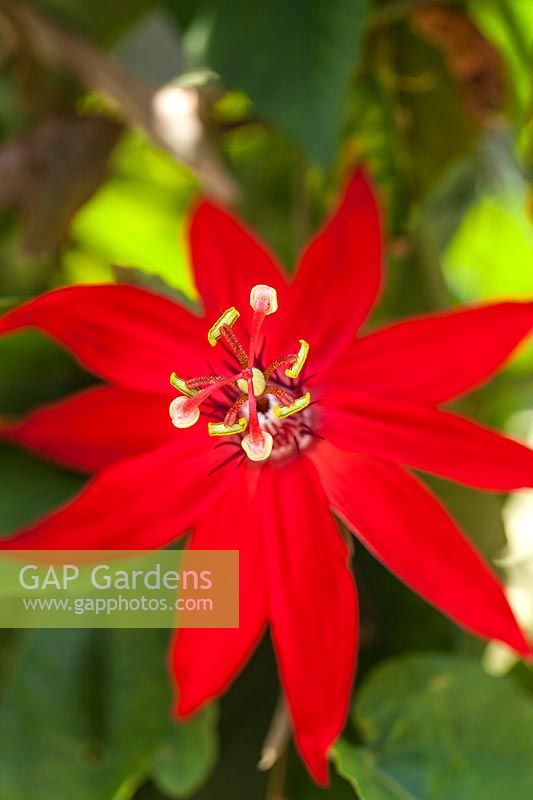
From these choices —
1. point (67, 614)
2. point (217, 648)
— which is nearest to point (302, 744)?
point (217, 648)

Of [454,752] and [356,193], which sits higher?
[356,193]

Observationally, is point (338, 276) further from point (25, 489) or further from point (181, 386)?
point (25, 489)

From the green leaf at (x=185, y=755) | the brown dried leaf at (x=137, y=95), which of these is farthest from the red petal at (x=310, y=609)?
the brown dried leaf at (x=137, y=95)

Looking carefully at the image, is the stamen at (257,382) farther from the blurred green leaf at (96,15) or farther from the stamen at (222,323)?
the blurred green leaf at (96,15)

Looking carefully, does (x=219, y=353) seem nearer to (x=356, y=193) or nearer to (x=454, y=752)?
(x=356, y=193)

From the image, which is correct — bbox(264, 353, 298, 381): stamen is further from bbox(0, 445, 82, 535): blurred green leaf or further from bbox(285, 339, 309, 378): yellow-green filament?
bbox(0, 445, 82, 535): blurred green leaf

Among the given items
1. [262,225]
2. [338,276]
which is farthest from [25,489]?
[262,225]

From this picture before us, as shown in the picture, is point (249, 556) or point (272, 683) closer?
point (249, 556)
